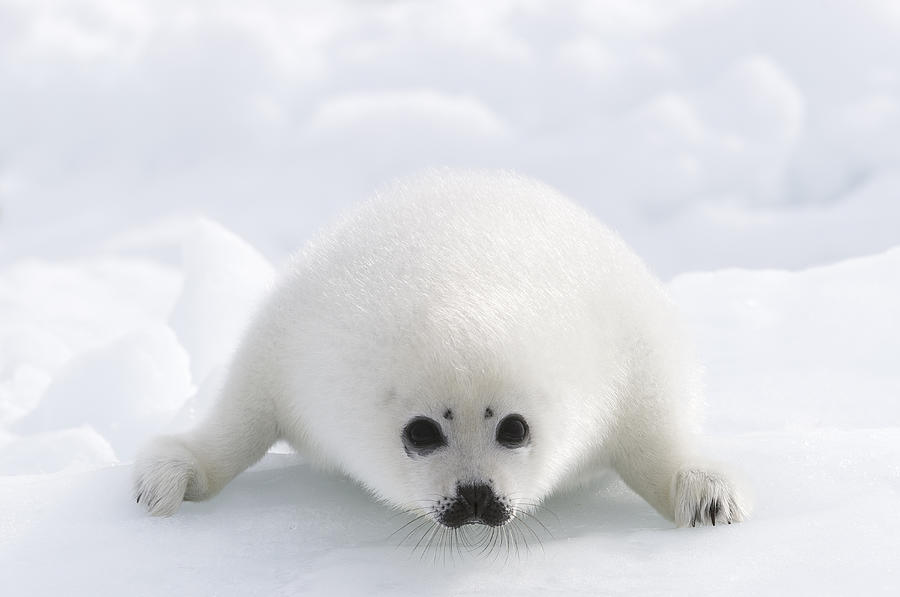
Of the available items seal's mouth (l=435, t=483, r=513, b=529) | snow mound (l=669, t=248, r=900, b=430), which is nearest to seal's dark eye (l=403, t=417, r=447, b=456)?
seal's mouth (l=435, t=483, r=513, b=529)

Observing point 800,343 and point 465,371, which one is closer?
point 465,371

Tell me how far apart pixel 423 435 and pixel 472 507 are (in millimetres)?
254

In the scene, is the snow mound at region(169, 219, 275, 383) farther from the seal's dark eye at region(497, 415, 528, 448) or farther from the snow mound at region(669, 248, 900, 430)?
the seal's dark eye at region(497, 415, 528, 448)

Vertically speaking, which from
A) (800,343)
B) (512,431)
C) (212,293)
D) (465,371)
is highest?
(212,293)

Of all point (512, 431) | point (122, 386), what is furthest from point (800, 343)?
point (122, 386)

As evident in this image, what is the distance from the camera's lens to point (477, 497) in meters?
3.03

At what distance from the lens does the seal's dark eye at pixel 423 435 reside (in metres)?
3.07

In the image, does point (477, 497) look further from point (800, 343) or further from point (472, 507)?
point (800, 343)

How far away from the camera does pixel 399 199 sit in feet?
13.6

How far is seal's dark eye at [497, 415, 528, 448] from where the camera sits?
310cm

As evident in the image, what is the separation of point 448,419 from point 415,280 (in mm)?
503

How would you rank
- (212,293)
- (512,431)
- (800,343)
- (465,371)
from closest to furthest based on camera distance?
(465,371) → (512,431) → (800,343) → (212,293)

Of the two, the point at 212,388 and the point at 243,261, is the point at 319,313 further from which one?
the point at 243,261

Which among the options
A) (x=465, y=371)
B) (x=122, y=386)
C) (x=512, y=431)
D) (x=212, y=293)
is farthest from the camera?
(x=212, y=293)
